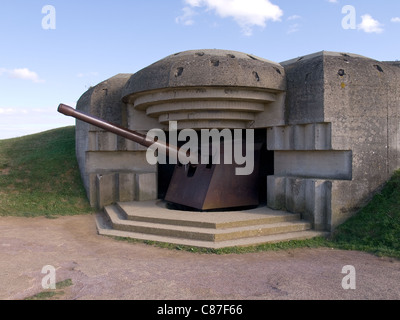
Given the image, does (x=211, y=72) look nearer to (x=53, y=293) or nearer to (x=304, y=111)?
(x=304, y=111)

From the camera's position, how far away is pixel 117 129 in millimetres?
8125

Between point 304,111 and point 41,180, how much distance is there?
7.93m

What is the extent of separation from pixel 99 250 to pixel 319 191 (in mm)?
4446

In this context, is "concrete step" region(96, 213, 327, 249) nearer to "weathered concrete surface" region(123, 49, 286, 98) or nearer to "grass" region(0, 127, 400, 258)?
"grass" region(0, 127, 400, 258)

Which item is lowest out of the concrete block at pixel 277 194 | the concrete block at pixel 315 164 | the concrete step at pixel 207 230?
the concrete step at pixel 207 230

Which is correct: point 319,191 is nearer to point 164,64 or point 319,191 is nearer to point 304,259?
point 304,259

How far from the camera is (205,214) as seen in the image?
7508mm

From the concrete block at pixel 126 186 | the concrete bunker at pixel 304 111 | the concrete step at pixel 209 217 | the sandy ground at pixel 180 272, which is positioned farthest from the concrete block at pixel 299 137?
the concrete block at pixel 126 186

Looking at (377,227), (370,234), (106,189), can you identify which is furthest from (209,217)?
(106,189)

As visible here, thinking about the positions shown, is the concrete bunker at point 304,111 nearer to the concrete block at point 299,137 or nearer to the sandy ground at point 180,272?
the concrete block at point 299,137

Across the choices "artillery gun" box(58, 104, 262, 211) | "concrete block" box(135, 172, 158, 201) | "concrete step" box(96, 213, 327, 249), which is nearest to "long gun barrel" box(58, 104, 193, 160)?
"artillery gun" box(58, 104, 262, 211)

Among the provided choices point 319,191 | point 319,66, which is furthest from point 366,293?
point 319,66

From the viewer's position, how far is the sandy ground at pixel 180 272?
412 cm

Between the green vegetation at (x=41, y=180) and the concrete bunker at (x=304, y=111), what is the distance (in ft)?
11.4
